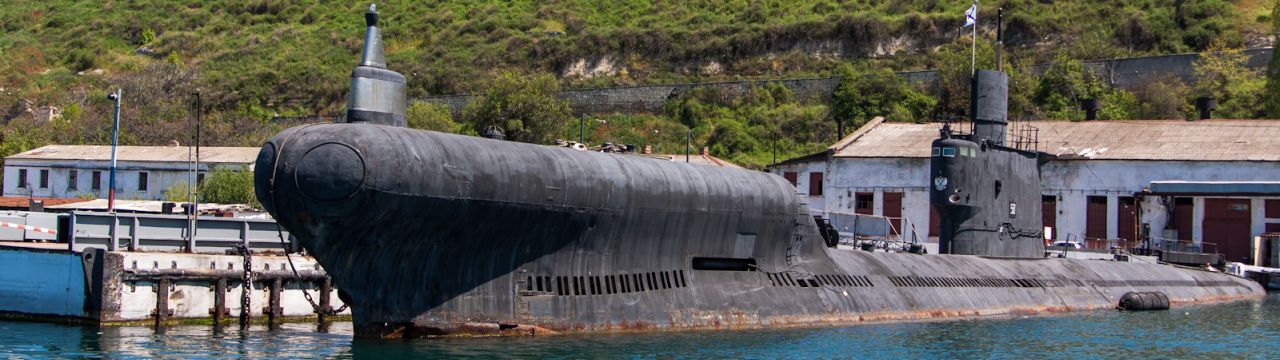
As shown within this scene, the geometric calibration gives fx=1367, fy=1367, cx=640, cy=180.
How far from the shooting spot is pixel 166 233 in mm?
25078

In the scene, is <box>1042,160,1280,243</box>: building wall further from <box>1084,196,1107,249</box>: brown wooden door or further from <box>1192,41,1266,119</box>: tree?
<box>1192,41,1266,119</box>: tree

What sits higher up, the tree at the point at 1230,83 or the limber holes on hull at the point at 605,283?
the tree at the point at 1230,83

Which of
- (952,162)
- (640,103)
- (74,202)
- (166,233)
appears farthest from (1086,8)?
(166,233)

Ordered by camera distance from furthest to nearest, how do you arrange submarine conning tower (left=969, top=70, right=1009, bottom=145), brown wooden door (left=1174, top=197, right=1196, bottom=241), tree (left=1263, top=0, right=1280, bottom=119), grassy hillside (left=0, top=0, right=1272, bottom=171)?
1. grassy hillside (left=0, top=0, right=1272, bottom=171)
2. tree (left=1263, top=0, right=1280, bottom=119)
3. brown wooden door (left=1174, top=197, right=1196, bottom=241)
4. submarine conning tower (left=969, top=70, right=1009, bottom=145)

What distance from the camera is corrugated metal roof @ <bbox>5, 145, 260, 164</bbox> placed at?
53.1m

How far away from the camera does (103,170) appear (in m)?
52.7

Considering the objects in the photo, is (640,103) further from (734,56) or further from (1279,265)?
(1279,265)

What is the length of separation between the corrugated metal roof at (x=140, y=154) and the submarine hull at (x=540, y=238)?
33.1m

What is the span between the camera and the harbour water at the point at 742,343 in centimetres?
1830

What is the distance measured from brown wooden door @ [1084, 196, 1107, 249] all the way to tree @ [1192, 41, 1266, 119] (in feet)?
50.9

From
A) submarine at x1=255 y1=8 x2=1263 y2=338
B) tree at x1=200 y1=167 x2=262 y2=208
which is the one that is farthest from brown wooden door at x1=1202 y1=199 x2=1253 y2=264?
tree at x1=200 y1=167 x2=262 y2=208

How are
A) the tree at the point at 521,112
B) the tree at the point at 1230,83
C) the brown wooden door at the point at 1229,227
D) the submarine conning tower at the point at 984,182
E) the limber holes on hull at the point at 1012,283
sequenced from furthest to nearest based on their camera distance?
the tree at the point at 1230,83 < the tree at the point at 521,112 < the brown wooden door at the point at 1229,227 < the submarine conning tower at the point at 984,182 < the limber holes on hull at the point at 1012,283

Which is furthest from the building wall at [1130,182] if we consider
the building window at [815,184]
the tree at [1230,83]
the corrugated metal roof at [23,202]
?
the corrugated metal roof at [23,202]

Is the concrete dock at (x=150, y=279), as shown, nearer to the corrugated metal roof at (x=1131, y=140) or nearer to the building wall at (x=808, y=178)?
the building wall at (x=808, y=178)
